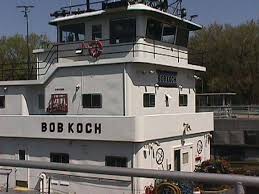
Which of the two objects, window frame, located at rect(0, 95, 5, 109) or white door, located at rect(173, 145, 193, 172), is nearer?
white door, located at rect(173, 145, 193, 172)

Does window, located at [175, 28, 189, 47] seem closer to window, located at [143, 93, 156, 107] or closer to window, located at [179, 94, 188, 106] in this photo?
window, located at [179, 94, 188, 106]

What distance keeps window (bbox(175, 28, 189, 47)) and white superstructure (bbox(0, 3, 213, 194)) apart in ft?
0.14

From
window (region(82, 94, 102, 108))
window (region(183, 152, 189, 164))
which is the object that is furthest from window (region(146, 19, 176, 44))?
window (region(183, 152, 189, 164))

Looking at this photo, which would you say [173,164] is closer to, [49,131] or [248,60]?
[49,131]

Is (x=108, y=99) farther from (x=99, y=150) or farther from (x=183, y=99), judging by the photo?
(x=183, y=99)

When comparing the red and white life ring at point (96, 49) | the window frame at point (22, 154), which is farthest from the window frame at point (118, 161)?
the red and white life ring at point (96, 49)

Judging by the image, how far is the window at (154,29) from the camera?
17125 millimetres

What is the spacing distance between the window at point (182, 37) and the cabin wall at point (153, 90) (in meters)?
1.17

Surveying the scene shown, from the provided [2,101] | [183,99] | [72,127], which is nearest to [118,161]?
[72,127]

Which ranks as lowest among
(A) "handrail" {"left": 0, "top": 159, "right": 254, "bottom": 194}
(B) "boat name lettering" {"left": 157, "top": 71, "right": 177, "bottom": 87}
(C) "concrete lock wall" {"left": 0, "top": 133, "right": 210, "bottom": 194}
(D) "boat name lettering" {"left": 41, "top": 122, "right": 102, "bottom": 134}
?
(C) "concrete lock wall" {"left": 0, "top": 133, "right": 210, "bottom": 194}

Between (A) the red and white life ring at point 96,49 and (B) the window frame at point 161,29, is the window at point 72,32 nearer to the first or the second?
(A) the red and white life ring at point 96,49

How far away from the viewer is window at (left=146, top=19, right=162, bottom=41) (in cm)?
1712

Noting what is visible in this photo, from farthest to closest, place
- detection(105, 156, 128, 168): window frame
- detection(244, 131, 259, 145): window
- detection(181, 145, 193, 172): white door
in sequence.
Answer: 1. detection(244, 131, 259, 145): window
2. detection(181, 145, 193, 172): white door
3. detection(105, 156, 128, 168): window frame

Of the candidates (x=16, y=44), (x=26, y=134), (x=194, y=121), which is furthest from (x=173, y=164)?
(x=16, y=44)
